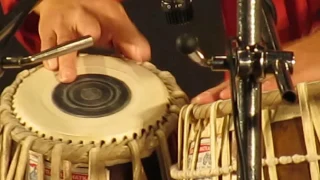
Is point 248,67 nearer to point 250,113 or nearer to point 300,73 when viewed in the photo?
point 250,113

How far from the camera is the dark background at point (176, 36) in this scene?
157 centimetres

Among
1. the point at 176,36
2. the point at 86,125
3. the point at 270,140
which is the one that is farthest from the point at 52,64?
the point at 176,36

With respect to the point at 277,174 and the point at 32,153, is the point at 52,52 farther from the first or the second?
the point at 277,174

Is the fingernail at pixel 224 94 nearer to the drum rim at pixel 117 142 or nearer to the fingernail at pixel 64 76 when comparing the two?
the drum rim at pixel 117 142

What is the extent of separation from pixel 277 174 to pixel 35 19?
0.68m

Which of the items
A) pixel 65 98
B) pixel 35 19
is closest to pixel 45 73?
pixel 65 98

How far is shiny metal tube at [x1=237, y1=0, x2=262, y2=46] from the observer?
2.00ft

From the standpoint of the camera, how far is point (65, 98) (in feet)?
3.08

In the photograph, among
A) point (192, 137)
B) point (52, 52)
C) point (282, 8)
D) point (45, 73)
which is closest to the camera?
point (52, 52)

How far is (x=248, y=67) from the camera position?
0.60 m

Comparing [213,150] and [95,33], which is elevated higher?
[95,33]

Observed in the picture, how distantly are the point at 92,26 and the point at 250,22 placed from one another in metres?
0.49

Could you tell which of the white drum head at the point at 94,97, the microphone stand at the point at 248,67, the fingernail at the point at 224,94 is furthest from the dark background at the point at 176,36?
the microphone stand at the point at 248,67

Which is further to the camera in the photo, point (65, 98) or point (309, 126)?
point (65, 98)
